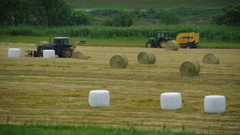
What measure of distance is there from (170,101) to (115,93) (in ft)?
12.5

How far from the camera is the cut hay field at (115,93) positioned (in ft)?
43.1

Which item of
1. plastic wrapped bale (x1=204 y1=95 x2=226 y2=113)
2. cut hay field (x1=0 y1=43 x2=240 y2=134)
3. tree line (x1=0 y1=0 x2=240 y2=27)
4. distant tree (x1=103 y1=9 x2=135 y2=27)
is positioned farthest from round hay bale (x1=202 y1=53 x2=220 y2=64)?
distant tree (x1=103 y1=9 x2=135 y2=27)

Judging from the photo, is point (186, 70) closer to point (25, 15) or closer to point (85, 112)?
point (85, 112)

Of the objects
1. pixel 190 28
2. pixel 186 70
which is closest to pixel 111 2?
pixel 190 28

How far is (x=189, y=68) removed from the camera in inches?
883

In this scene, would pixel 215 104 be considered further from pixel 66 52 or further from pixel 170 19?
pixel 170 19

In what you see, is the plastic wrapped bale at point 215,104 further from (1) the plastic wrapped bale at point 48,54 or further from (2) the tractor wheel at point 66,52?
(2) the tractor wheel at point 66,52

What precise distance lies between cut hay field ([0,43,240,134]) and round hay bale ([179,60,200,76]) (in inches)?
19.2

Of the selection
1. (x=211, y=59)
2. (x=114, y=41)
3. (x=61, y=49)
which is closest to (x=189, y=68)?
(x=211, y=59)

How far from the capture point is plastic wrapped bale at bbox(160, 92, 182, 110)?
48.5ft

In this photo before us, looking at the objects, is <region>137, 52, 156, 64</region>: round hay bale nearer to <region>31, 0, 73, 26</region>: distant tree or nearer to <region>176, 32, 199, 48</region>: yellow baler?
<region>176, 32, 199, 48</region>: yellow baler

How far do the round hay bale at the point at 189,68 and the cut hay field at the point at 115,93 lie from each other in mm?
487

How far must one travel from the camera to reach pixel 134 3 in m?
131

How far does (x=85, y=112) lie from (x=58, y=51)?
18703mm
